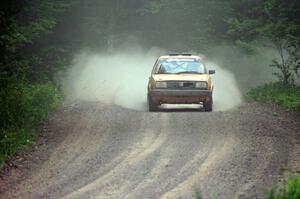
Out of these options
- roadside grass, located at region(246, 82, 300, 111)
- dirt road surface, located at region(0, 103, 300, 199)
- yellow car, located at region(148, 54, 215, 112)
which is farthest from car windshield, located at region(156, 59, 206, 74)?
roadside grass, located at region(246, 82, 300, 111)

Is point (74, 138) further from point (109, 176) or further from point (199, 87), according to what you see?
point (199, 87)

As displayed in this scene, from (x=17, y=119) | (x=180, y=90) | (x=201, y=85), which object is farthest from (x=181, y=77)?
(x=17, y=119)

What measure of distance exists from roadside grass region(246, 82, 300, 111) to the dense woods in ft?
0.84

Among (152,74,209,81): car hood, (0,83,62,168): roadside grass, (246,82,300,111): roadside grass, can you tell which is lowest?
(246,82,300,111): roadside grass

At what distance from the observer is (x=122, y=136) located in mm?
13953

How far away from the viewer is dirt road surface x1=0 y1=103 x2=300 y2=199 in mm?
9641

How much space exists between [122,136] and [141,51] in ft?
78.7

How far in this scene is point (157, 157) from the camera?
11773 millimetres

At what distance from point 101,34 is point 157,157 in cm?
2225

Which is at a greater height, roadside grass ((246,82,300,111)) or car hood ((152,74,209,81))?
car hood ((152,74,209,81))

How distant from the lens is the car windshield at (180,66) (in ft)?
62.1

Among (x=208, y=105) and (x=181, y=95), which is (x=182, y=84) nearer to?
(x=181, y=95)

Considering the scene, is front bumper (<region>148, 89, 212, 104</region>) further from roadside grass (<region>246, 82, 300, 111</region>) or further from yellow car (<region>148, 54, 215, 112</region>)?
roadside grass (<region>246, 82, 300, 111</region>)

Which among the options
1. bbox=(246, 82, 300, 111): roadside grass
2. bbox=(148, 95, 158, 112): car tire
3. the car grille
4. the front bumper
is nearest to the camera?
the front bumper
